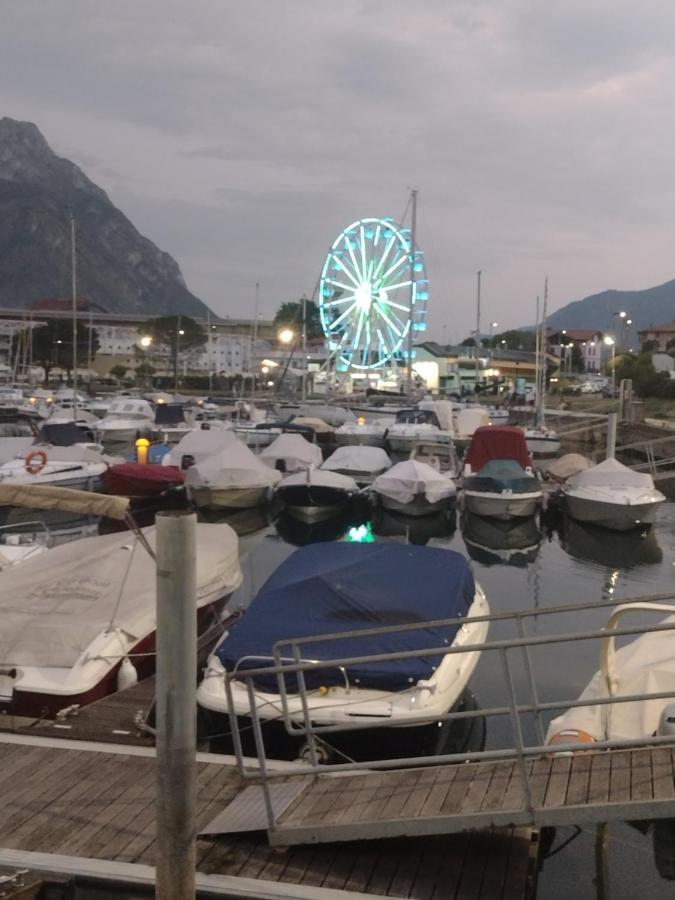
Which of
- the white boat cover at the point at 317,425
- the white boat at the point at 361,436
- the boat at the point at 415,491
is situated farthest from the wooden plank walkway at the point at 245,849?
the white boat cover at the point at 317,425

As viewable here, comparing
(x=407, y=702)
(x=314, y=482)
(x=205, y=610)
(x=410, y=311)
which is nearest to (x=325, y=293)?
(x=410, y=311)

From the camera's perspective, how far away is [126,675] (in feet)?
35.0

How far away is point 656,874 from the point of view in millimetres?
8523

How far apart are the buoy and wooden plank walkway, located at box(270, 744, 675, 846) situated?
4115 mm

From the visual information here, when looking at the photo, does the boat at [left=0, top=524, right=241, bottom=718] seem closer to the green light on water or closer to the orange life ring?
the green light on water

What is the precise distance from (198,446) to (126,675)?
2389 centimetres

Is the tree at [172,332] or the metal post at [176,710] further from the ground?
the tree at [172,332]

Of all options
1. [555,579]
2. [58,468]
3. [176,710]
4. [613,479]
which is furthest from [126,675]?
[613,479]

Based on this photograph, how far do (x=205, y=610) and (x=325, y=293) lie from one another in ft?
177

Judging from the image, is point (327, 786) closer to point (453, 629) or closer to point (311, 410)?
point (453, 629)

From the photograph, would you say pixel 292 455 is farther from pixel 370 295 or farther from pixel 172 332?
pixel 172 332

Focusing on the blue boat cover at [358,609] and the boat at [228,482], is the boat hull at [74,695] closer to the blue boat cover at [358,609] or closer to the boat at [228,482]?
the blue boat cover at [358,609]

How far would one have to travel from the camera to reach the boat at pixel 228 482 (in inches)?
1161

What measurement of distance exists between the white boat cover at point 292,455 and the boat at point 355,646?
21530 mm
